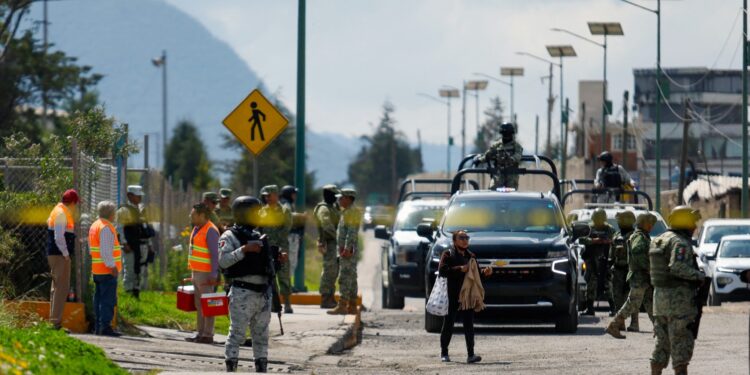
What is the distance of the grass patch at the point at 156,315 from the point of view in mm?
20625

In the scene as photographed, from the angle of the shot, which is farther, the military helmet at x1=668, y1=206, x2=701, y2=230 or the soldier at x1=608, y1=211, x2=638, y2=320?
the soldier at x1=608, y1=211, x2=638, y2=320

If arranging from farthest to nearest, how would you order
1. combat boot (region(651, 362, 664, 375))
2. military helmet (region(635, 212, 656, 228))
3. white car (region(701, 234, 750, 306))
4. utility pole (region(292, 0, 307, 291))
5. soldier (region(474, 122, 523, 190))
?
white car (region(701, 234, 750, 306)), utility pole (region(292, 0, 307, 291)), soldier (region(474, 122, 523, 190)), military helmet (region(635, 212, 656, 228)), combat boot (region(651, 362, 664, 375))

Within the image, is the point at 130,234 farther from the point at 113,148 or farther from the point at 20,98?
the point at 20,98

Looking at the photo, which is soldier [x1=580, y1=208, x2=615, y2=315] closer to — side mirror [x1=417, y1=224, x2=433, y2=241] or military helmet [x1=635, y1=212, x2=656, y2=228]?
side mirror [x1=417, y1=224, x2=433, y2=241]

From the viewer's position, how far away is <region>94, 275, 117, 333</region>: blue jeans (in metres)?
18.3

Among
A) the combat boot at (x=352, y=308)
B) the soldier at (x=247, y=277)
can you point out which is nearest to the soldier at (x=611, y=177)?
the combat boot at (x=352, y=308)

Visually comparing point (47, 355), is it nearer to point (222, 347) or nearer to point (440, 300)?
point (222, 347)

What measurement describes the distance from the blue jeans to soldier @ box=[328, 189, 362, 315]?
479cm

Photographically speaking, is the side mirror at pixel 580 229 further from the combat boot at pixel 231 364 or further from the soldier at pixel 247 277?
the combat boot at pixel 231 364

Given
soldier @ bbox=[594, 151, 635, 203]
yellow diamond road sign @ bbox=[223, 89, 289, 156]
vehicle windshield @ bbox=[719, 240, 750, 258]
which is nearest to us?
yellow diamond road sign @ bbox=[223, 89, 289, 156]

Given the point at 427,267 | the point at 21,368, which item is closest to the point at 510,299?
the point at 427,267

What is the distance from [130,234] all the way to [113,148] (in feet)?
5.96

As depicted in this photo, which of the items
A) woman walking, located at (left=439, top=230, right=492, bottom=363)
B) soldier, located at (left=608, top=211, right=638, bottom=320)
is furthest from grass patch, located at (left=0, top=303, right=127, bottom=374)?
soldier, located at (left=608, top=211, right=638, bottom=320)

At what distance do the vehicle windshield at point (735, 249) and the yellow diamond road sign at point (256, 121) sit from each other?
11572 millimetres
